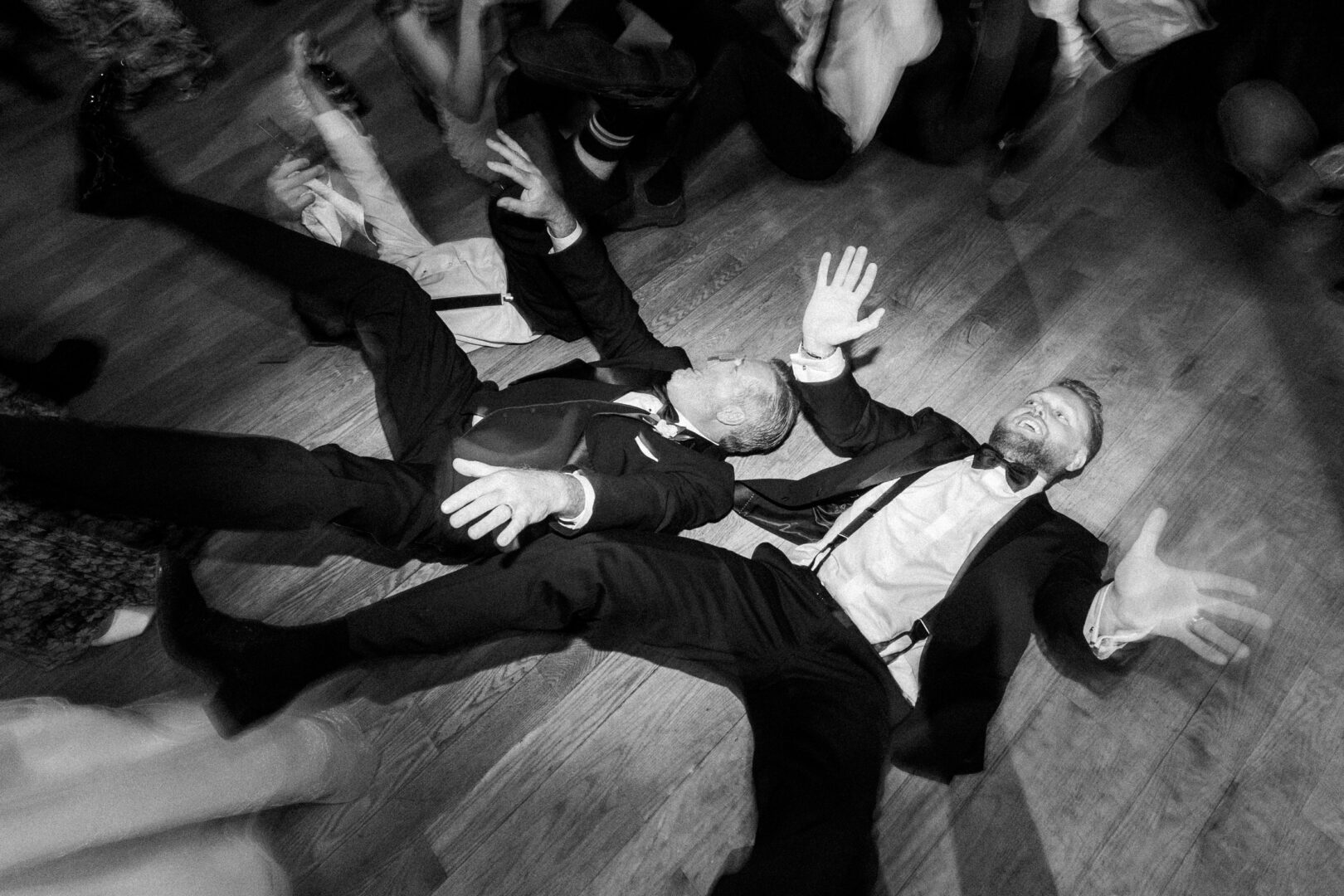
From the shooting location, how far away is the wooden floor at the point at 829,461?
4.91 ft

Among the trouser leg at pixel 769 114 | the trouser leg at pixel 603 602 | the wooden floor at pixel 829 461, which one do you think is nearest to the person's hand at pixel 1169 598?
the wooden floor at pixel 829 461

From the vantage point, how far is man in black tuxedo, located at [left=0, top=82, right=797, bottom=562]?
138cm

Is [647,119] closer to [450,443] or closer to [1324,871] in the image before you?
[450,443]

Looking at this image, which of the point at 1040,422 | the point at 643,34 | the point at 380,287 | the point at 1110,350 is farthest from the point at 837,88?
the point at 380,287

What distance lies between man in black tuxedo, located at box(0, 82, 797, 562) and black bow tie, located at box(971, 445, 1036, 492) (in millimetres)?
440

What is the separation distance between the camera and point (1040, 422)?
1.58 m

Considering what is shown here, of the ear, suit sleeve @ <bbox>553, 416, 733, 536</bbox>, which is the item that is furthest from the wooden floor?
the ear

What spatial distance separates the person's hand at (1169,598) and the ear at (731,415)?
80cm

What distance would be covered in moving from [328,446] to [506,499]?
16.7 inches

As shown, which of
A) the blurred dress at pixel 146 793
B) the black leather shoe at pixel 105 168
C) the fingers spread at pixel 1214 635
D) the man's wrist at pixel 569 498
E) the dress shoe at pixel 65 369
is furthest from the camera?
the dress shoe at pixel 65 369

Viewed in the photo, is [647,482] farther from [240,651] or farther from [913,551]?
[240,651]

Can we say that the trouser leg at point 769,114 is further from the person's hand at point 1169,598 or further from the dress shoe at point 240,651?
A: the dress shoe at point 240,651

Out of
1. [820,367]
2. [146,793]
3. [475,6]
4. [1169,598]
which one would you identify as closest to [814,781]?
[1169,598]

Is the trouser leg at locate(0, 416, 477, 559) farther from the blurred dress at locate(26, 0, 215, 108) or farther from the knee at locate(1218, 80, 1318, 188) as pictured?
the knee at locate(1218, 80, 1318, 188)
